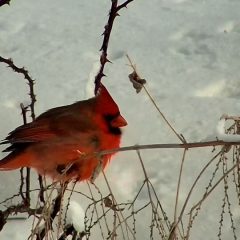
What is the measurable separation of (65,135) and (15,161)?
7.1 inches

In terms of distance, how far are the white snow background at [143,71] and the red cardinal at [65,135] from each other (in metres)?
0.14

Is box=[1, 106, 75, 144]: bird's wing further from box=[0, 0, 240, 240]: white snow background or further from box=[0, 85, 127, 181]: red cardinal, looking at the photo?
box=[0, 0, 240, 240]: white snow background

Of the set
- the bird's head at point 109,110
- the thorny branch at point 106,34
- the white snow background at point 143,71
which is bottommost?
the bird's head at point 109,110

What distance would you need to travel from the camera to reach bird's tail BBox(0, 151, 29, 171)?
6.42ft

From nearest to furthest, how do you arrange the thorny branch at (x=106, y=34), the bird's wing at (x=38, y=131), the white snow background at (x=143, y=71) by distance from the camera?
the thorny branch at (x=106, y=34), the bird's wing at (x=38, y=131), the white snow background at (x=143, y=71)

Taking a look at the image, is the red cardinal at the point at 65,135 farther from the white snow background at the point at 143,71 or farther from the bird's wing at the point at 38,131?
the white snow background at the point at 143,71

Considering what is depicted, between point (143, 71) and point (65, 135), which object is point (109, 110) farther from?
point (143, 71)

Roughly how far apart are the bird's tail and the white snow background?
0.14m

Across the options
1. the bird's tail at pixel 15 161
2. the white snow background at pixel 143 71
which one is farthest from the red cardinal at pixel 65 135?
the white snow background at pixel 143 71

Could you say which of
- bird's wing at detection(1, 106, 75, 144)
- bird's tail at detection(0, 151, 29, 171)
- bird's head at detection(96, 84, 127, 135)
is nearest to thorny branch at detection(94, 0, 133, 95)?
bird's head at detection(96, 84, 127, 135)

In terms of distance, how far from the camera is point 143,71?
105 inches

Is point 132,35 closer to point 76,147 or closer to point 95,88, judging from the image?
point 95,88

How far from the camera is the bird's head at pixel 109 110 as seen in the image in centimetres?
193

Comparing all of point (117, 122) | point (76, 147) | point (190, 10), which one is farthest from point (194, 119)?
point (190, 10)
